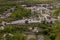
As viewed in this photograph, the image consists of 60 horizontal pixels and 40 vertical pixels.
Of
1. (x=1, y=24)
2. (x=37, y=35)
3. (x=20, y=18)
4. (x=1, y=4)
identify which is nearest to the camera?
(x=37, y=35)

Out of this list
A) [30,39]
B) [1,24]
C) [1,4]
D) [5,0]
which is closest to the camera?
[30,39]

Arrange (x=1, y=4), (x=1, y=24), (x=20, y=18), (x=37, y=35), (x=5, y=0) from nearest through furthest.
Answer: (x=37, y=35) → (x=1, y=24) → (x=20, y=18) → (x=1, y=4) → (x=5, y=0)

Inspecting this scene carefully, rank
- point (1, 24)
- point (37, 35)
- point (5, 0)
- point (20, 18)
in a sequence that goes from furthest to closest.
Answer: point (5, 0), point (20, 18), point (1, 24), point (37, 35)

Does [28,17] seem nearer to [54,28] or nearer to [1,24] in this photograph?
[1,24]

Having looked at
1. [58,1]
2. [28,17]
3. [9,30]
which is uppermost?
[9,30]

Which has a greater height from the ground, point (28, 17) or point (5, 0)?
point (28, 17)

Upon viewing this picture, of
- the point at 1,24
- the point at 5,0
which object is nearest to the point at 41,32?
the point at 1,24

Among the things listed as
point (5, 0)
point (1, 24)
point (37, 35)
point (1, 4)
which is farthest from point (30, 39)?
point (5, 0)

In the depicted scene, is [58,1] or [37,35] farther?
[58,1]

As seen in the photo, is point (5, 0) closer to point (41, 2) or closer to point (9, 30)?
point (41, 2)
